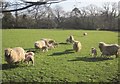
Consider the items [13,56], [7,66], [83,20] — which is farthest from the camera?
[83,20]

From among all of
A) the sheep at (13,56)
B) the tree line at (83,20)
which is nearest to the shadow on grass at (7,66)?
the sheep at (13,56)

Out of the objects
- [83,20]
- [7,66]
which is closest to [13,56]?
[7,66]

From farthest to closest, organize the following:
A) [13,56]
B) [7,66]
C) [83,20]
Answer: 1. [83,20]
2. [13,56]
3. [7,66]

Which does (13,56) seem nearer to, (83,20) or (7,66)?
(7,66)

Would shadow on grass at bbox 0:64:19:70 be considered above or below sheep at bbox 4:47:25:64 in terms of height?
below

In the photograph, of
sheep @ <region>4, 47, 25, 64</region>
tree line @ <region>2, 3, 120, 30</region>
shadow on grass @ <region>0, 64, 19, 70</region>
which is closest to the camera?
shadow on grass @ <region>0, 64, 19, 70</region>

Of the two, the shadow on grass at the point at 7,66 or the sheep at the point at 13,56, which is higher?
the sheep at the point at 13,56

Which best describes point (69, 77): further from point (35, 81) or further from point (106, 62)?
point (106, 62)

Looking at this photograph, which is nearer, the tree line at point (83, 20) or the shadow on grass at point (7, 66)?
the shadow on grass at point (7, 66)

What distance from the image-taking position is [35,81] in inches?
384

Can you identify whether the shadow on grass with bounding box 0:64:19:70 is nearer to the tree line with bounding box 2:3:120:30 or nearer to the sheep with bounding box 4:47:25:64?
the sheep with bounding box 4:47:25:64

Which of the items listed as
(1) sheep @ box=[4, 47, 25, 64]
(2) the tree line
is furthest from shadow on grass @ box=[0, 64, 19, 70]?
(2) the tree line

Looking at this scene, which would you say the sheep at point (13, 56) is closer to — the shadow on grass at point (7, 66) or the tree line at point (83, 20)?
the shadow on grass at point (7, 66)

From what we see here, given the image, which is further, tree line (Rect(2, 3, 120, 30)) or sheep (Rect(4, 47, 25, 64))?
tree line (Rect(2, 3, 120, 30))
